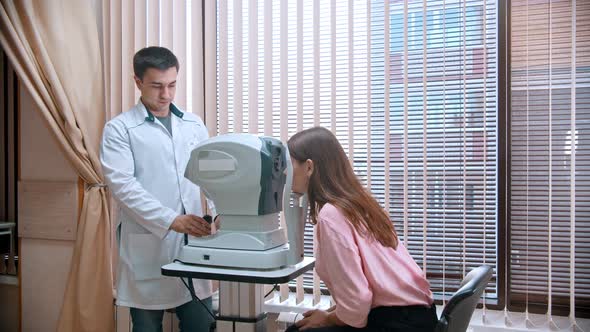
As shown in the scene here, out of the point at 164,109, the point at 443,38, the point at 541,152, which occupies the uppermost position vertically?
the point at 443,38

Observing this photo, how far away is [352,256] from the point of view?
1.54 metres

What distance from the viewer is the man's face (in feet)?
6.73

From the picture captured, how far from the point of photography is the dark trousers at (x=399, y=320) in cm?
156

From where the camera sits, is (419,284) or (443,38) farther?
(443,38)

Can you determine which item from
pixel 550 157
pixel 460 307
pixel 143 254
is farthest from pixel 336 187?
pixel 550 157

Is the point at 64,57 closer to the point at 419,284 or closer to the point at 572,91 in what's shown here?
the point at 419,284

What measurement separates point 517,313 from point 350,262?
3.49 feet

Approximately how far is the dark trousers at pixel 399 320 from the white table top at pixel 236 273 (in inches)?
10.4

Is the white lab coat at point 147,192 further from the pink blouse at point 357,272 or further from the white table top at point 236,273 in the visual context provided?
the pink blouse at point 357,272

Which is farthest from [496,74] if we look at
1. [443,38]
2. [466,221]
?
Answer: [466,221]

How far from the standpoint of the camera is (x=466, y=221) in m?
2.21

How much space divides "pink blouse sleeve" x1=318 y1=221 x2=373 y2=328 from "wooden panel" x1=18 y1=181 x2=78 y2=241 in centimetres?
177

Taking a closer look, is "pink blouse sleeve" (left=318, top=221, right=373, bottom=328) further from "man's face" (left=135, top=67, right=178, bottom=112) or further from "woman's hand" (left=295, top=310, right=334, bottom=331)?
"man's face" (left=135, top=67, right=178, bottom=112)

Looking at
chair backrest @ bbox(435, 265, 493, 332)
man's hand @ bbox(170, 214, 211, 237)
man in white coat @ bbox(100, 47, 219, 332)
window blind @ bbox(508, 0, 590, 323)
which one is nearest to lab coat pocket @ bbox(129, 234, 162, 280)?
man in white coat @ bbox(100, 47, 219, 332)
